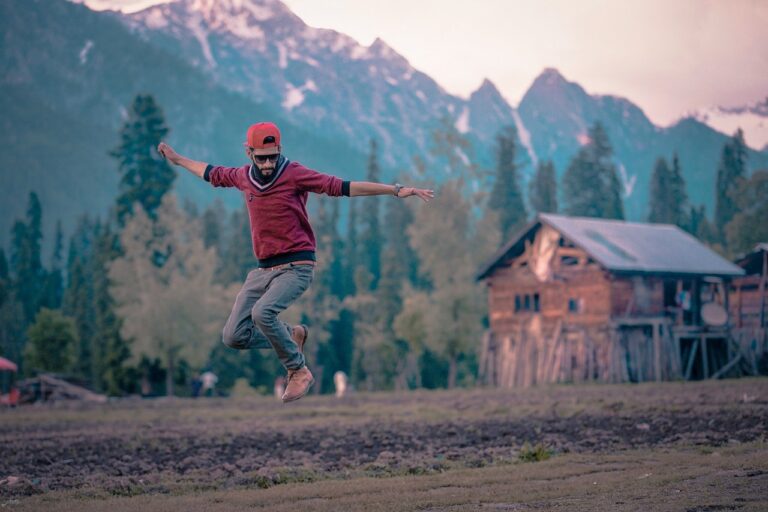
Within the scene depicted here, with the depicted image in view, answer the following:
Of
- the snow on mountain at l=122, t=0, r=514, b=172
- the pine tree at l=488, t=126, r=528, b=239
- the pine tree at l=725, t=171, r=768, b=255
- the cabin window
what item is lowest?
the cabin window

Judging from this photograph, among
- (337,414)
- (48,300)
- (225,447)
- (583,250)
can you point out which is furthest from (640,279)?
(48,300)

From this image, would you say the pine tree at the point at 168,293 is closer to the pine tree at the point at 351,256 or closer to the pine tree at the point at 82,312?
the pine tree at the point at 82,312

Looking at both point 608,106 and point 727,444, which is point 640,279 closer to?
point 727,444

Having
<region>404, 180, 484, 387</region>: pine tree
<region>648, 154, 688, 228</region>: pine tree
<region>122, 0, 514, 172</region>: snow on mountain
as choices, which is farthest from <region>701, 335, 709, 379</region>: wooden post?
<region>122, 0, 514, 172</region>: snow on mountain

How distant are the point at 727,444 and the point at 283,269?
8.42 metres

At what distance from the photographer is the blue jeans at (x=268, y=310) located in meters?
13.0

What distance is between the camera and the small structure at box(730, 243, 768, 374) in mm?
54719

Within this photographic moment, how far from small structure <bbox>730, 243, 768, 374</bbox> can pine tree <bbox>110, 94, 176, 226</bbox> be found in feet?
130

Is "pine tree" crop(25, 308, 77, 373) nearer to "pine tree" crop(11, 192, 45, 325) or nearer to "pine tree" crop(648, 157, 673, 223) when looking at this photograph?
"pine tree" crop(11, 192, 45, 325)

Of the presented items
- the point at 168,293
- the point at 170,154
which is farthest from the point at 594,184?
the point at 170,154

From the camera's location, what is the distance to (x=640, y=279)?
5578 centimetres

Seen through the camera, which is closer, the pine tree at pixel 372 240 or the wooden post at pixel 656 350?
the wooden post at pixel 656 350

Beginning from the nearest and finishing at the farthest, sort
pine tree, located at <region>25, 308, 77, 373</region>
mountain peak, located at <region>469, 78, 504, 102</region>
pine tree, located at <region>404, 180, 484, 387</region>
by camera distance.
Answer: pine tree, located at <region>404, 180, 484, 387</region>
pine tree, located at <region>25, 308, 77, 373</region>
mountain peak, located at <region>469, 78, 504, 102</region>

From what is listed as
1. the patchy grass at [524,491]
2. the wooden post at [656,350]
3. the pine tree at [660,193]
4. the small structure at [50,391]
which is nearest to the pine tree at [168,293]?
the small structure at [50,391]
